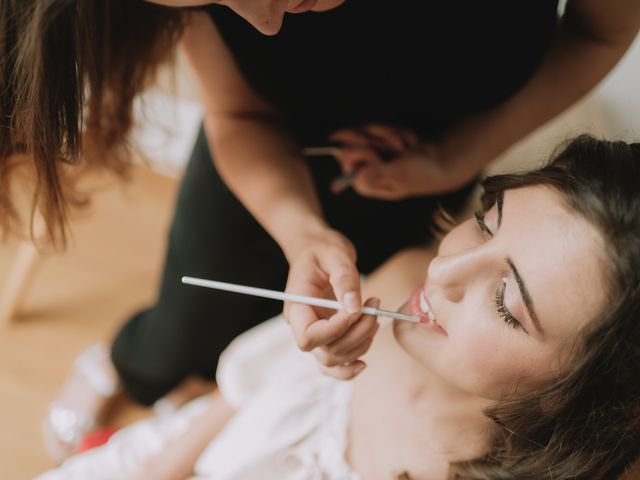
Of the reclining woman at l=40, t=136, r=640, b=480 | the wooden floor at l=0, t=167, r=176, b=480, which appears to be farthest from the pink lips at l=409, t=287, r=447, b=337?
the wooden floor at l=0, t=167, r=176, b=480

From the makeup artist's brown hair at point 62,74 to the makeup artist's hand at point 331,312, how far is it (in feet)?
0.97

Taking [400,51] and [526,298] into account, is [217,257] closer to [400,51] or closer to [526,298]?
[400,51]

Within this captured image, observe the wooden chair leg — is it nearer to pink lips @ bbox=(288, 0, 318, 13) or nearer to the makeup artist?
the makeup artist

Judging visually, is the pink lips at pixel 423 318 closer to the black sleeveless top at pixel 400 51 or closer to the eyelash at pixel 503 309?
the eyelash at pixel 503 309

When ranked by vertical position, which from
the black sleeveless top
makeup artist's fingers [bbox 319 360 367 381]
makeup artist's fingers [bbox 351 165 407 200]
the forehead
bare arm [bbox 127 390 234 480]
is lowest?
bare arm [bbox 127 390 234 480]

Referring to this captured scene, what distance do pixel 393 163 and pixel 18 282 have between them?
37.5 inches

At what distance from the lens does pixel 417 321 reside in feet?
2.48

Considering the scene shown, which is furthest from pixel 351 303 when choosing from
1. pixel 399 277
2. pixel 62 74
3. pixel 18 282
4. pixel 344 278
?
pixel 18 282

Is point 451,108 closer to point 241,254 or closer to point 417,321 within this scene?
point 417,321

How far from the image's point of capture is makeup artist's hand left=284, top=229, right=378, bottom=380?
71 cm

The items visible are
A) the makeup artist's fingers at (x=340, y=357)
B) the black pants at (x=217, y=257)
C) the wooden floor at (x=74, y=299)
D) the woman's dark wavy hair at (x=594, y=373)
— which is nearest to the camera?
the woman's dark wavy hair at (x=594, y=373)

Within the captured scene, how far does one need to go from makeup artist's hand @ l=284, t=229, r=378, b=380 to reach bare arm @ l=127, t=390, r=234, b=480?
0.32m

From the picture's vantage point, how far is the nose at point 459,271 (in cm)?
69

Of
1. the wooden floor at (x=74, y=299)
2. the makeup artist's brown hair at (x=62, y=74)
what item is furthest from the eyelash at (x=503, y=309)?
the wooden floor at (x=74, y=299)
